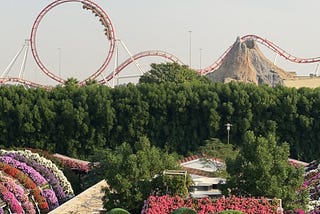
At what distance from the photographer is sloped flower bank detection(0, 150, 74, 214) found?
15.2 m

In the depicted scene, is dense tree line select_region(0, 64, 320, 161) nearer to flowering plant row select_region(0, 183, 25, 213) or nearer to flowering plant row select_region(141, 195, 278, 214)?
flowering plant row select_region(0, 183, 25, 213)

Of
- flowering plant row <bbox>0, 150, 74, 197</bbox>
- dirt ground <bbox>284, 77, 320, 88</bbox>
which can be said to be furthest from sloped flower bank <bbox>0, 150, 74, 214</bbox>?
dirt ground <bbox>284, 77, 320, 88</bbox>

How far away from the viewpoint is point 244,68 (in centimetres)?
5997

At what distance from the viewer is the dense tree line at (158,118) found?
29906mm

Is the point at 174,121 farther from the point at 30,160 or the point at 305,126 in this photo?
the point at 30,160

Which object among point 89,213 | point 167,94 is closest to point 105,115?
point 167,94

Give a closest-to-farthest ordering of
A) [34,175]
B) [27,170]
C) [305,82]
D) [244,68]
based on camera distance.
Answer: [34,175] < [27,170] < [305,82] < [244,68]

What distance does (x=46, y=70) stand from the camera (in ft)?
155

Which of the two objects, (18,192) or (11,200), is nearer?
(11,200)

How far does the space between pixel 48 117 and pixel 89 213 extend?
16.0 metres

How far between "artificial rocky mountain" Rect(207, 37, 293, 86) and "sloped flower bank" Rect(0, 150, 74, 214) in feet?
129

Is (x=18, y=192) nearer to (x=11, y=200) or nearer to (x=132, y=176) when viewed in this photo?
(x=11, y=200)

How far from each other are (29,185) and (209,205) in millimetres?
6560

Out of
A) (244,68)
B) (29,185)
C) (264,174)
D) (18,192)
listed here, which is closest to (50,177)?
(29,185)
